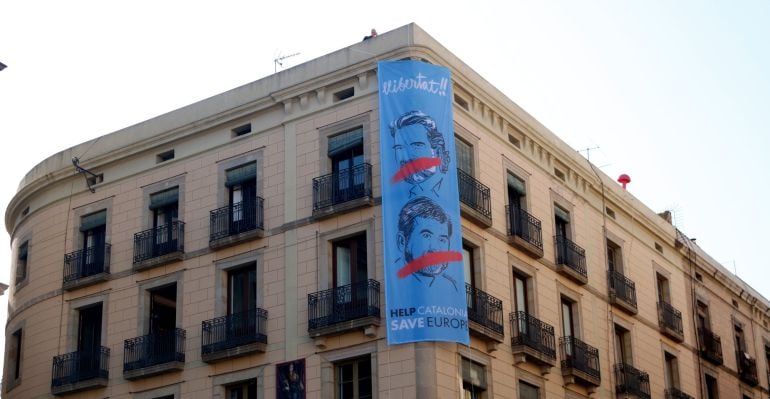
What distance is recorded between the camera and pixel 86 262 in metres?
45.6

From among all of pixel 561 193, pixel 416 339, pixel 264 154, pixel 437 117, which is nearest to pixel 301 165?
pixel 264 154

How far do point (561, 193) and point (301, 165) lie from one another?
34.6 feet

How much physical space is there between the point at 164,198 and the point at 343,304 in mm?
8899

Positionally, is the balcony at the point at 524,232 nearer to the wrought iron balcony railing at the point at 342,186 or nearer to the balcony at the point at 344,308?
the wrought iron balcony railing at the point at 342,186

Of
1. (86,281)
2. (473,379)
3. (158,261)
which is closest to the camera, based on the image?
(473,379)

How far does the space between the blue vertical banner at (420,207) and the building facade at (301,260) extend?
62cm

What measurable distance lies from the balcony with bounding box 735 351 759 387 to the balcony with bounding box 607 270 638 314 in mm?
10341

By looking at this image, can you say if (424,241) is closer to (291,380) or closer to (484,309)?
(484,309)

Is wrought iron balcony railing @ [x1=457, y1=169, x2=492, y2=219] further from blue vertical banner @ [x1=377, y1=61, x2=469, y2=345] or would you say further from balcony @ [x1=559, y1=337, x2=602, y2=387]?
balcony @ [x1=559, y1=337, x2=602, y2=387]

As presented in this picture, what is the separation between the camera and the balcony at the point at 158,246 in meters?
43.1

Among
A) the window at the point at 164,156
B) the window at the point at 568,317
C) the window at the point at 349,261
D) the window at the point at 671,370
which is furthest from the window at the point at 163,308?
the window at the point at 671,370

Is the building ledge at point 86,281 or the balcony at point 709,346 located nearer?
the building ledge at point 86,281

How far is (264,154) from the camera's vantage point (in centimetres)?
4278

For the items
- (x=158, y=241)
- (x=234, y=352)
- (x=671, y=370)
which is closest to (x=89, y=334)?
(x=158, y=241)
